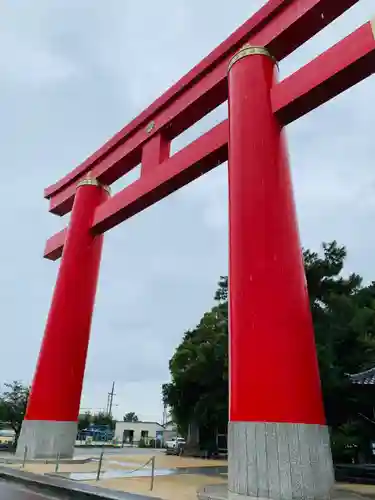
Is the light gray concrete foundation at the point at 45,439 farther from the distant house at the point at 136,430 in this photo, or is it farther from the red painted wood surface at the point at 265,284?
the distant house at the point at 136,430

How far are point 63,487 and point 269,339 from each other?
11.1 ft

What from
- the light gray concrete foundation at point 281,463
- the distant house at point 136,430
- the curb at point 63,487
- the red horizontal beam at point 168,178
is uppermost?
the red horizontal beam at point 168,178

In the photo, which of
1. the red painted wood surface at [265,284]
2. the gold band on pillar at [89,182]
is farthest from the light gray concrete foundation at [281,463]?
the gold band on pillar at [89,182]

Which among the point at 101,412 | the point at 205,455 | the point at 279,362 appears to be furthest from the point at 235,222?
the point at 101,412

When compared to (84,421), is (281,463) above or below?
below

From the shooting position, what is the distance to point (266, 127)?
21.9 ft

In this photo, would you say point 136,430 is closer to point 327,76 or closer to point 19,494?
point 19,494

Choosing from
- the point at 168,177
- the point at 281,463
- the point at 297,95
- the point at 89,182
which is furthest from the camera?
the point at 89,182

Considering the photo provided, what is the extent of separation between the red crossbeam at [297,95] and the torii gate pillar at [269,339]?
0.49 meters

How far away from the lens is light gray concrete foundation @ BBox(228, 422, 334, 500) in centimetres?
466

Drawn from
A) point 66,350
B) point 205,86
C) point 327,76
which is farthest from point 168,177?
point 66,350

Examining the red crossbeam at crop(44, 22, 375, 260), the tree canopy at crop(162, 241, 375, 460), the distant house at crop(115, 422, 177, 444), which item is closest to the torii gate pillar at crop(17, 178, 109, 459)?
the red crossbeam at crop(44, 22, 375, 260)

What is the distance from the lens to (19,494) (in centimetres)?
562

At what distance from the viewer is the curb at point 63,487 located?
5.11 metres
